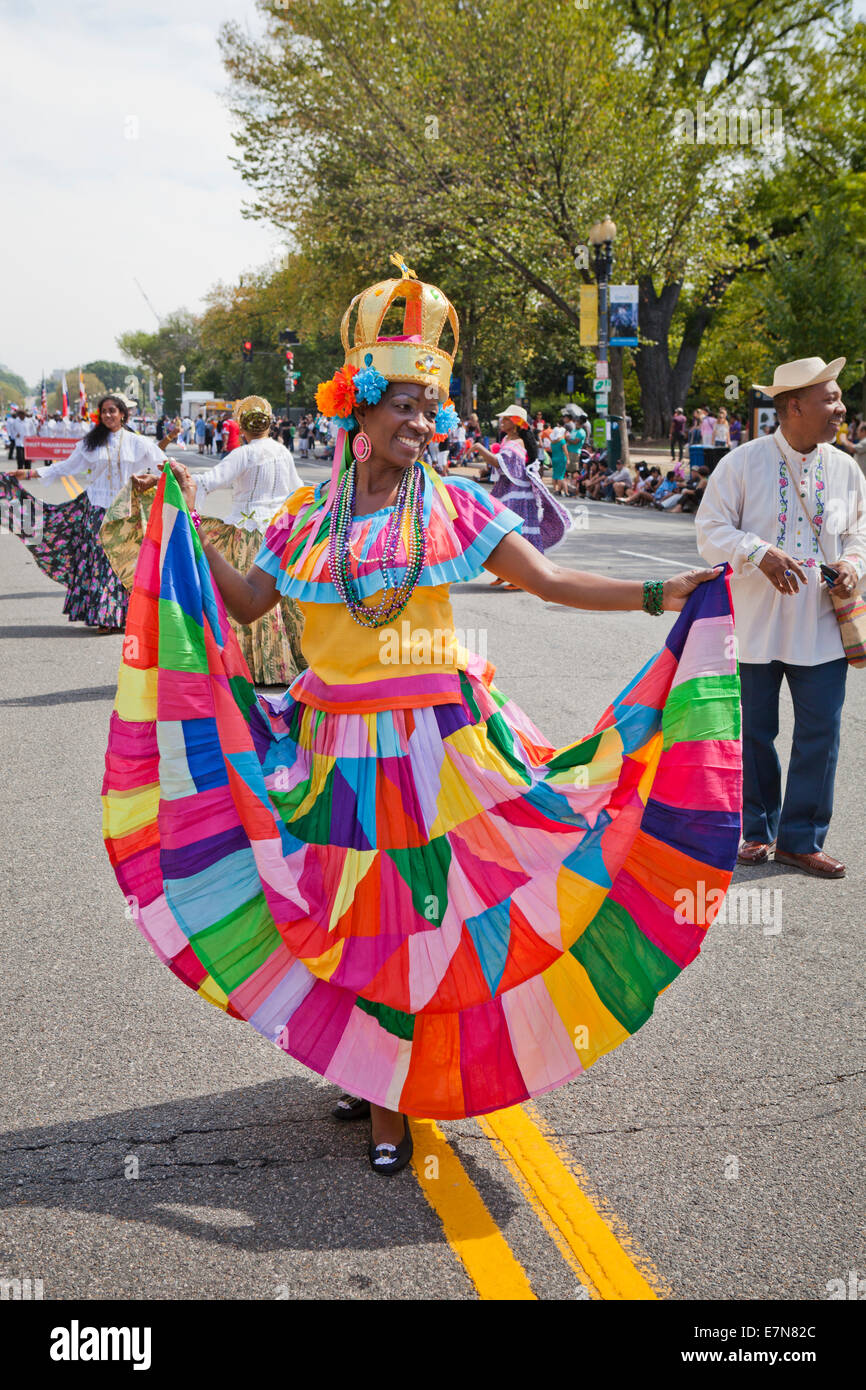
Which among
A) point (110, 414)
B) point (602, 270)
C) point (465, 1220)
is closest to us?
point (465, 1220)

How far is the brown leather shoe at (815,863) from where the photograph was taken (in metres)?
5.32

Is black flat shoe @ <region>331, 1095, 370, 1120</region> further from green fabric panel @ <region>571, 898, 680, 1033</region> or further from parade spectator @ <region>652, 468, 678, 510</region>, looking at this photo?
parade spectator @ <region>652, 468, 678, 510</region>

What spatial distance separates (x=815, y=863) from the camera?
211 inches

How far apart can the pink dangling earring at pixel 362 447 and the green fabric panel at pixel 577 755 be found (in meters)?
0.97

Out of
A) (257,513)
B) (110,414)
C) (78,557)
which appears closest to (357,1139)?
(257,513)

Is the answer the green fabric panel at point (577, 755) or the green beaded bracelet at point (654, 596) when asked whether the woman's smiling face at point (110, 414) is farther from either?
the green beaded bracelet at point (654, 596)

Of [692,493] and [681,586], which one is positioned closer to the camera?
[681,586]

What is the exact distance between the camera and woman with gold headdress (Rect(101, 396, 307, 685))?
8.77 metres

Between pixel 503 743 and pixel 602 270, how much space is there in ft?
93.0

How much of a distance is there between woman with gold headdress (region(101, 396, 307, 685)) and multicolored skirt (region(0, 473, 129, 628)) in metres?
2.34

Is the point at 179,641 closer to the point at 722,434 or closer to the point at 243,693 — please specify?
the point at 243,693

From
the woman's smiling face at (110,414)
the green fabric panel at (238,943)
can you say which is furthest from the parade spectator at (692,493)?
the green fabric panel at (238,943)

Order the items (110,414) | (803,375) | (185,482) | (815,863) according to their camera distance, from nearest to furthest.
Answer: (185,482), (803,375), (815,863), (110,414)

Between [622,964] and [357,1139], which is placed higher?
[622,964]
